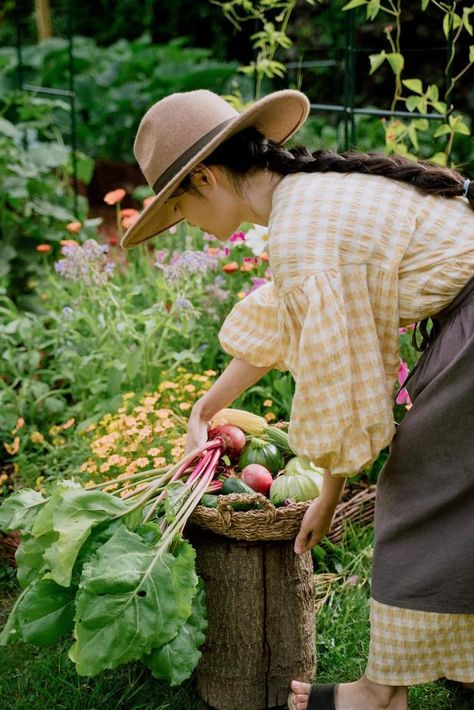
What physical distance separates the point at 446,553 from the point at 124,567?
719mm

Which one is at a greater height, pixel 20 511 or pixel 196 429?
pixel 196 429

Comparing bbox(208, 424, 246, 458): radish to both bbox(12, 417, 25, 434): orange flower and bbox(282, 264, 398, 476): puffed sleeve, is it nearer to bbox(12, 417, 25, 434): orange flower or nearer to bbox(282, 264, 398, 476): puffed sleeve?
bbox(282, 264, 398, 476): puffed sleeve

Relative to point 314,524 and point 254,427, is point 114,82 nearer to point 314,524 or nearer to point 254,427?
point 254,427

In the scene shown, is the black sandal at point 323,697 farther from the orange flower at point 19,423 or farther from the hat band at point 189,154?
the orange flower at point 19,423

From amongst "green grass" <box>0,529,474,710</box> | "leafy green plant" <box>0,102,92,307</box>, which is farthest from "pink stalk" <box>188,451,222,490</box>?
"leafy green plant" <box>0,102,92,307</box>

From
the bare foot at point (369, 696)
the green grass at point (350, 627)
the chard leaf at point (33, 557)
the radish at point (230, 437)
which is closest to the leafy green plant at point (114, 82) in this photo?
the green grass at point (350, 627)

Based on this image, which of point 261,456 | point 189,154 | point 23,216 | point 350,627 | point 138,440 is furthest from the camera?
point 23,216

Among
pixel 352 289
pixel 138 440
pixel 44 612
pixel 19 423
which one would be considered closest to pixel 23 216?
pixel 19 423

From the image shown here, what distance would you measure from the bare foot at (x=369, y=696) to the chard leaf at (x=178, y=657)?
410 mm

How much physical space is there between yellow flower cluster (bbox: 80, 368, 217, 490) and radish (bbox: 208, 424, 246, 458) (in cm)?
29

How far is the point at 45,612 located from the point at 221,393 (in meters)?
0.73

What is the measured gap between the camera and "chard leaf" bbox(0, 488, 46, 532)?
2.37 m

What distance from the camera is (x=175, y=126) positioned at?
2.12 metres

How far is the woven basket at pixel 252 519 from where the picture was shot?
87.5 inches
